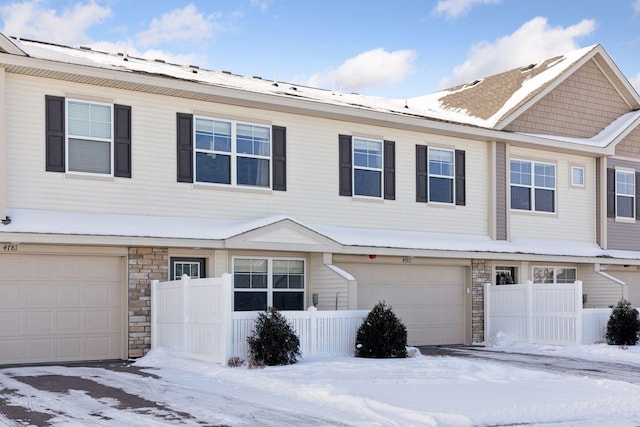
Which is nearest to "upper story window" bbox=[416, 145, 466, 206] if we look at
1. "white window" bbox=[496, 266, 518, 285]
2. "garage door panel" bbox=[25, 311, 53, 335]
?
"white window" bbox=[496, 266, 518, 285]

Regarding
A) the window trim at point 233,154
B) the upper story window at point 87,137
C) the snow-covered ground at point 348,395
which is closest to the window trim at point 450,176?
the window trim at point 233,154

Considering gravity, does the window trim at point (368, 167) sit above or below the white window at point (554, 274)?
above

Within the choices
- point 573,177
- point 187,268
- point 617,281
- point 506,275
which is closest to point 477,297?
point 506,275

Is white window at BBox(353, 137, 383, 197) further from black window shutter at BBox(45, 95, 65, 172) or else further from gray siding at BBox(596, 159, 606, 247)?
gray siding at BBox(596, 159, 606, 247)

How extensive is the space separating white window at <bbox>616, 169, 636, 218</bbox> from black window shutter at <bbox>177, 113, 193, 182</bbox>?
13875 mm

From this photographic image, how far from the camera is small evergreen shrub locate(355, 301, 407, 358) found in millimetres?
16562

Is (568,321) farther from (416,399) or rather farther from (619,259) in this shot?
(416,399)

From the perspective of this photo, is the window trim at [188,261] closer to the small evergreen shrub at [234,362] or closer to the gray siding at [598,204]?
the small evergreen shrub at [234,362]

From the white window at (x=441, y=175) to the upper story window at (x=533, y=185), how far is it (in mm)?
2230

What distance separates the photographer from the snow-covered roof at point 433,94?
723 inches

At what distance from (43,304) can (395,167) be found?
921 centimetres

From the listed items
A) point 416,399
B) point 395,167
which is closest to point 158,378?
point 416,399

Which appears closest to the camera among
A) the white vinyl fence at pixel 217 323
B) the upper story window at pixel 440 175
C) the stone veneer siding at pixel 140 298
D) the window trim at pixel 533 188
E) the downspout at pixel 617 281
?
the white vinyl fence at pixel 217 323

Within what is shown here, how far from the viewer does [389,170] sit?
832 inches
